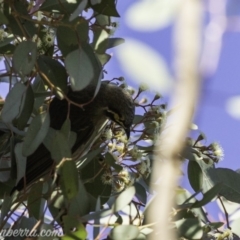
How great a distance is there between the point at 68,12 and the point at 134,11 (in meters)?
0.82

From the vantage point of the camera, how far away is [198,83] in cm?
67

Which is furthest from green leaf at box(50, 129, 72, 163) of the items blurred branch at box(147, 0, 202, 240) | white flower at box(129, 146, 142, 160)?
blurred branch at box(147, 0, 202, 240)

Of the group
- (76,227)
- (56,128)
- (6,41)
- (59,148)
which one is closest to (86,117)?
(56,128)

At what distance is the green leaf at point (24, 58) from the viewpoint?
1.76 meters

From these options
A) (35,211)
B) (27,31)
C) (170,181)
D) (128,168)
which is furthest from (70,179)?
(170,181)

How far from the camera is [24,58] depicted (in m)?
1.77

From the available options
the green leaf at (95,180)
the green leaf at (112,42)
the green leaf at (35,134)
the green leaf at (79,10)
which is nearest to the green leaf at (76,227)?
the green leaf at (35,134)

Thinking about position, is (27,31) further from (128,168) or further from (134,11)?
(134,11)

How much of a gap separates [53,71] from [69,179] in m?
0.48

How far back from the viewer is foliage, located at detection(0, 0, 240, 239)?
1.59 metres

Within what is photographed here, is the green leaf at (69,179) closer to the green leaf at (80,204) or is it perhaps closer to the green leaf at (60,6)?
the green leaf at (80,204)

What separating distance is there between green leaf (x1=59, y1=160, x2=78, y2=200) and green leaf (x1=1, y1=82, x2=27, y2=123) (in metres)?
0.27

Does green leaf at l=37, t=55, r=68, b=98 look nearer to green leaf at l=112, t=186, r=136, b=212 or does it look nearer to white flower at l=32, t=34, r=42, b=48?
white flower at l=32, t=34, r=42, b=48

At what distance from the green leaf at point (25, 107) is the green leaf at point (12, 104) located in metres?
0.03
